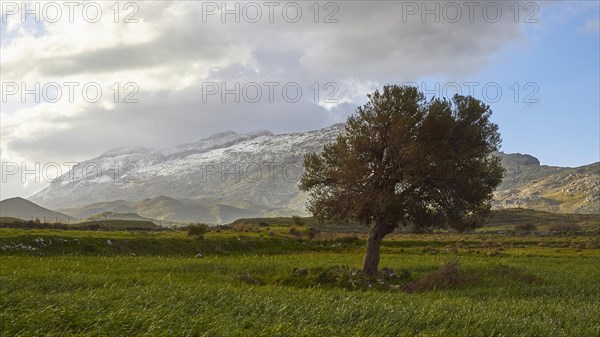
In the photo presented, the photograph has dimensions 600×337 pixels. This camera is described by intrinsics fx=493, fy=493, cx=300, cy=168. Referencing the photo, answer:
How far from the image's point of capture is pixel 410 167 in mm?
34938

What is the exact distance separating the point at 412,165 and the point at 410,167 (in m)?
0.20

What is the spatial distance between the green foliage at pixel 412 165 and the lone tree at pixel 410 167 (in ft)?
0.23

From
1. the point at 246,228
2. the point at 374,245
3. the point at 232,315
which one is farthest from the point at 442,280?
the point at 246,228

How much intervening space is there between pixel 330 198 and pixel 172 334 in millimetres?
27416

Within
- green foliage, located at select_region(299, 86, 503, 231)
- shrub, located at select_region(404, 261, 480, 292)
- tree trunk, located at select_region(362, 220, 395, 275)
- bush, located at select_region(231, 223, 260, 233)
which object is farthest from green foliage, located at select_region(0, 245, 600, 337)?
bush, located at select_region(231, 223, 260, 233)

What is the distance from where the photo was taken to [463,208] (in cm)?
3684

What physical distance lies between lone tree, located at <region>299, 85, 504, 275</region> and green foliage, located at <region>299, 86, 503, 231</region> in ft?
0.23

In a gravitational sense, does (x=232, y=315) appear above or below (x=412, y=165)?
below

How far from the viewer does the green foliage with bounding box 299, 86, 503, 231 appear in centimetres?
3575

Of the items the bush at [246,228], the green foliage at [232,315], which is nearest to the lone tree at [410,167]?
the green foliage at [232,315]

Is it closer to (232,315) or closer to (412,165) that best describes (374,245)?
(412,165)

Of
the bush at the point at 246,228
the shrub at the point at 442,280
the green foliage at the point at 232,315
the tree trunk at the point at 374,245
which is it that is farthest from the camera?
the bush at the point at 246,228

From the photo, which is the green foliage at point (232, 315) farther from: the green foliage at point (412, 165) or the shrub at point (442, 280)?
the green foliage at point (412, 165)

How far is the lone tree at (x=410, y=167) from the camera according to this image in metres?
35.8
